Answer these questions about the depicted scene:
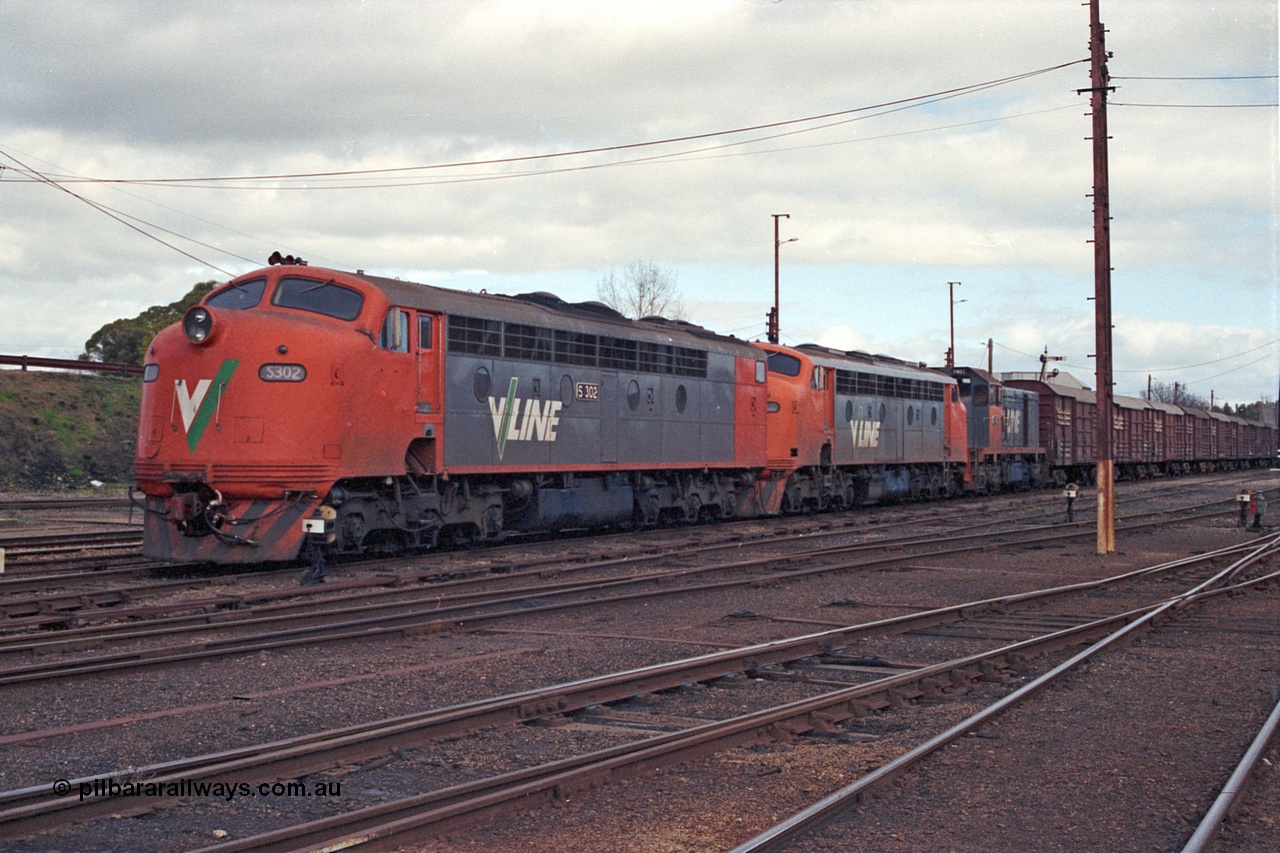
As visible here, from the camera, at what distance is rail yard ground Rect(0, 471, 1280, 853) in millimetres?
5355

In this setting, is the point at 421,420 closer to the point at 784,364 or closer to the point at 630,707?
the point at 630,707

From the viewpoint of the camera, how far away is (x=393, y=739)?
6.45m

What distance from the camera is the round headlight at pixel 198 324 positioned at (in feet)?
46.5

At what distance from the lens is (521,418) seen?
17.7m

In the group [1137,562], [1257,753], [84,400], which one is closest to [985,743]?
[1257,753]

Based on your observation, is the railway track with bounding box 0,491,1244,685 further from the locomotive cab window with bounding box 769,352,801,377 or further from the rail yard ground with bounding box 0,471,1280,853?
the locomotive cab window with bounding box 769,352,801,377

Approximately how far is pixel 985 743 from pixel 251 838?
4.24 meters

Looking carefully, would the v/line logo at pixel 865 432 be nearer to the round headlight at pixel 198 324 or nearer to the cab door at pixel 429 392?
the cab door at pixel 429 392

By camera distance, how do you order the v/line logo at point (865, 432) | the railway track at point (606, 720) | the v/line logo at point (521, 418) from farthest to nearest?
the v/line logo at point (865, 432)
the v/line logo at point (521, 418)
the railway track at point (606, 720)

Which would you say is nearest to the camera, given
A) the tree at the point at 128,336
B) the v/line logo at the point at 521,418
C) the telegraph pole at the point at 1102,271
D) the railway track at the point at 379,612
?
the railway track at the point at 379,612

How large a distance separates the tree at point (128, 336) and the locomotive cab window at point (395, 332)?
3910cm

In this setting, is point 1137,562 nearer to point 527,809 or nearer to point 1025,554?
point 1025,554

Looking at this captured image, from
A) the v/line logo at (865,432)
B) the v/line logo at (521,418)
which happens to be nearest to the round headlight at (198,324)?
the v/line logo at (521,418)

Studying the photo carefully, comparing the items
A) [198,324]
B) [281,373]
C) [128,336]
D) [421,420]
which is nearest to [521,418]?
[421,420]
